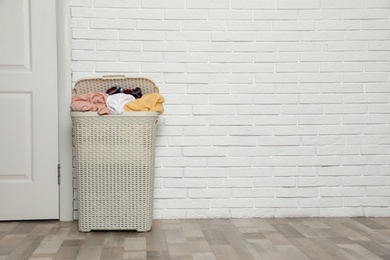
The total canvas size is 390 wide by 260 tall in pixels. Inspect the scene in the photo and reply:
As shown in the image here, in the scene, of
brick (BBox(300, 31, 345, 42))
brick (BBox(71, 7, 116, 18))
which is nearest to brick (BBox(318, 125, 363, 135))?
brick (BBox(300, 31, 345, 42))

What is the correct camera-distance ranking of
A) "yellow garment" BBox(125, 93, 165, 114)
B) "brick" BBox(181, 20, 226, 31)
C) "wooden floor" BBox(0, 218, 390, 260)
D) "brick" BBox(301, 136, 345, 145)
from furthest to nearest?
"brick" BBox(301, 136, 345, 145), "brick" BBox(181, 20, 226, 31), "yellow garment" BBox(125, 93, 165, 114), "wooden floor" BBox(0, 218, 390, 260)

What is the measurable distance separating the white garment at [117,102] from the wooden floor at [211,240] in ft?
2.21

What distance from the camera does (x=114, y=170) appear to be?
10.8 ft

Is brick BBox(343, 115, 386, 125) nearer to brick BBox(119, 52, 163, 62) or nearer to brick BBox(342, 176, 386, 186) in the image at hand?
brick BBox(342, 176, 386, 186)

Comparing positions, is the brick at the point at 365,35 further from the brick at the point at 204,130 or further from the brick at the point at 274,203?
the brick at the point at 274,203

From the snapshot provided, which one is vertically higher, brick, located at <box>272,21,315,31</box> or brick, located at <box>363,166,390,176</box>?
brick, located at <box>272,21,315,31</box>

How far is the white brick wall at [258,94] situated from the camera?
360 cm

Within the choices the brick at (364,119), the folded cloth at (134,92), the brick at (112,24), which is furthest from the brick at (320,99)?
the brick at (112,24)

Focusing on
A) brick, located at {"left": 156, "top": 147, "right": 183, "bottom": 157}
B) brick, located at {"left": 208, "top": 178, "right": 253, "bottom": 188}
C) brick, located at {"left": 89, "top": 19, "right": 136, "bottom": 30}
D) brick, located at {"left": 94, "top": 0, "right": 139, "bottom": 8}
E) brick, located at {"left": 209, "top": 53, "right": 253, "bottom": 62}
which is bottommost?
brick, located at {"left": 208, "top": 178, "right": 253, "bottom": 188}

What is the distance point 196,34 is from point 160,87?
15.3 inches

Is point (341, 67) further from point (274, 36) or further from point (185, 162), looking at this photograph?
point (185, 162)

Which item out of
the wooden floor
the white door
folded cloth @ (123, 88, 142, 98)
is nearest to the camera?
the wooden floor

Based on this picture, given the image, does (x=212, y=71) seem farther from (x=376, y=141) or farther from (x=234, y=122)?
(x=376, y=141)

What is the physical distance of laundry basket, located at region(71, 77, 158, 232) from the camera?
3.26 meters
